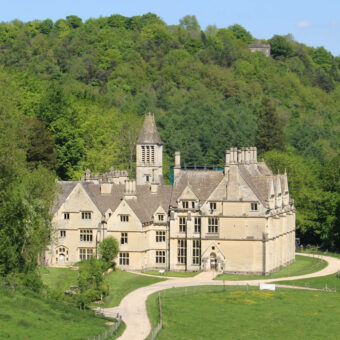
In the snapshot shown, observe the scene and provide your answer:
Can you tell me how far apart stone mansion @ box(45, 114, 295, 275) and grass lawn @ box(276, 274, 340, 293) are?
453 centimetres

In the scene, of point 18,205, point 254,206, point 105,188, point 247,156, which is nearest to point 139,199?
point 105,188

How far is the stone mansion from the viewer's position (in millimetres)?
90062

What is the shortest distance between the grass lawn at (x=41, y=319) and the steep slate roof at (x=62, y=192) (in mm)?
24902

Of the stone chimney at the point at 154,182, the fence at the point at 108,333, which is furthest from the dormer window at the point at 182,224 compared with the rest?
the fence at the point at 108,333

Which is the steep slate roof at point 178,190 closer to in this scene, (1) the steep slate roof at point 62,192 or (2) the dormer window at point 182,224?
(1) the steep slate roof at point 62,192

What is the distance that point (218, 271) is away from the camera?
90.4 metres

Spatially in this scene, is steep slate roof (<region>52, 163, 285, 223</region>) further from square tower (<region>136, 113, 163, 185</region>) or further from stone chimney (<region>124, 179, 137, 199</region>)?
square tower (<region>136, 113, 163, 185</region>)

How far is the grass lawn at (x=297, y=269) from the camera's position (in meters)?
88.3

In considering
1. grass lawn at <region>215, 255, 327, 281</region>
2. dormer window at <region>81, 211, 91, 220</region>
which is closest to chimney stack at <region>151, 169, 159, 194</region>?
dormer window at <region>81, 211, 91, 220</region>

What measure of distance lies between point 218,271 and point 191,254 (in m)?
3.52

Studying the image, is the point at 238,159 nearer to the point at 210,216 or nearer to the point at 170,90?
the point at 210,216

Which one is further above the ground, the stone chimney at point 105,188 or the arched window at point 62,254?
the stone chimney at point 105,188

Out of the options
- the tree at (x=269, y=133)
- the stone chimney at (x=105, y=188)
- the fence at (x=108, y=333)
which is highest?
the tree at (x=269, y=133)

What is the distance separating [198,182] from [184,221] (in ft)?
14.4
